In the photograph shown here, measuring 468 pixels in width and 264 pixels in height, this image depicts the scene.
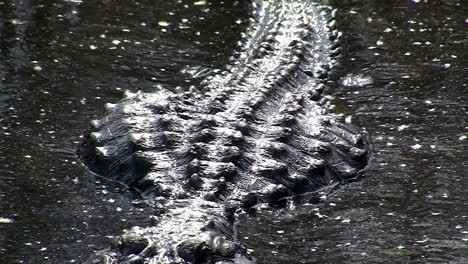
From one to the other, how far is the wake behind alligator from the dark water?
124 mm

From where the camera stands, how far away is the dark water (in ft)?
11.2

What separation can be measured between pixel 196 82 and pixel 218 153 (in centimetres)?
168

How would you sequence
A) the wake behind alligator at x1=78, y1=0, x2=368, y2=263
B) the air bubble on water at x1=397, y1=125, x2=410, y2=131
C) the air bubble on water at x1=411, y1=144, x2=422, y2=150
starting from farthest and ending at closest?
the air bubble on water at x1=397, y1=125, x2=410, y2=131 < the air bubble on water at x1=411, y1=144, x2=422, y2=150 < the wake behind alligator at x1=78, y1=0, x2=368, y2=263

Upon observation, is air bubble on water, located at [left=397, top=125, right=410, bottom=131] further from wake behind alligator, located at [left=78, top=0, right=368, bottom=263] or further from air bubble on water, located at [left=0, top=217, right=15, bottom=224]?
air bubble on water, located at [left=0, top=217, right=15, bottom=224]

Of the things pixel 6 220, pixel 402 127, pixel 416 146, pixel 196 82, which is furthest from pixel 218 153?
pixel 196 82

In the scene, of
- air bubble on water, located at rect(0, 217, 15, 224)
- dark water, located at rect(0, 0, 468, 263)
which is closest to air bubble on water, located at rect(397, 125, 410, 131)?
dark water, located at rect(0, 0, 468, 263)

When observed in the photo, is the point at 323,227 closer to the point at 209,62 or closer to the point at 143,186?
the point at 143,186

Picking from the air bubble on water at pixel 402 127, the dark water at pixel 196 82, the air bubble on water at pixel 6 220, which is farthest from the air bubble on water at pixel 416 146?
the air bubble on water at pixel 6 220

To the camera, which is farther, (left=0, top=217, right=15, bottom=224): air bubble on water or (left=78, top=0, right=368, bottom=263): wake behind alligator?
(left=0, top=217, right=15, bottom=224): air bubble on water

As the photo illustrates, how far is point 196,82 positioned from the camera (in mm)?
5410

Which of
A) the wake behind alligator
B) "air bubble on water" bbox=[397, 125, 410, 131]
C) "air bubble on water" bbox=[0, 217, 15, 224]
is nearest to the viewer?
the wake behind alligator

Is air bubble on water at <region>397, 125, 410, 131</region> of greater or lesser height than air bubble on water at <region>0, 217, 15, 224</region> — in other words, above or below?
below

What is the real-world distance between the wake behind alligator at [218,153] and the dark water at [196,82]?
12cm

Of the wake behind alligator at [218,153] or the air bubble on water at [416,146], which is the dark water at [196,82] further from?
the wake behind alligator at [218,153]
